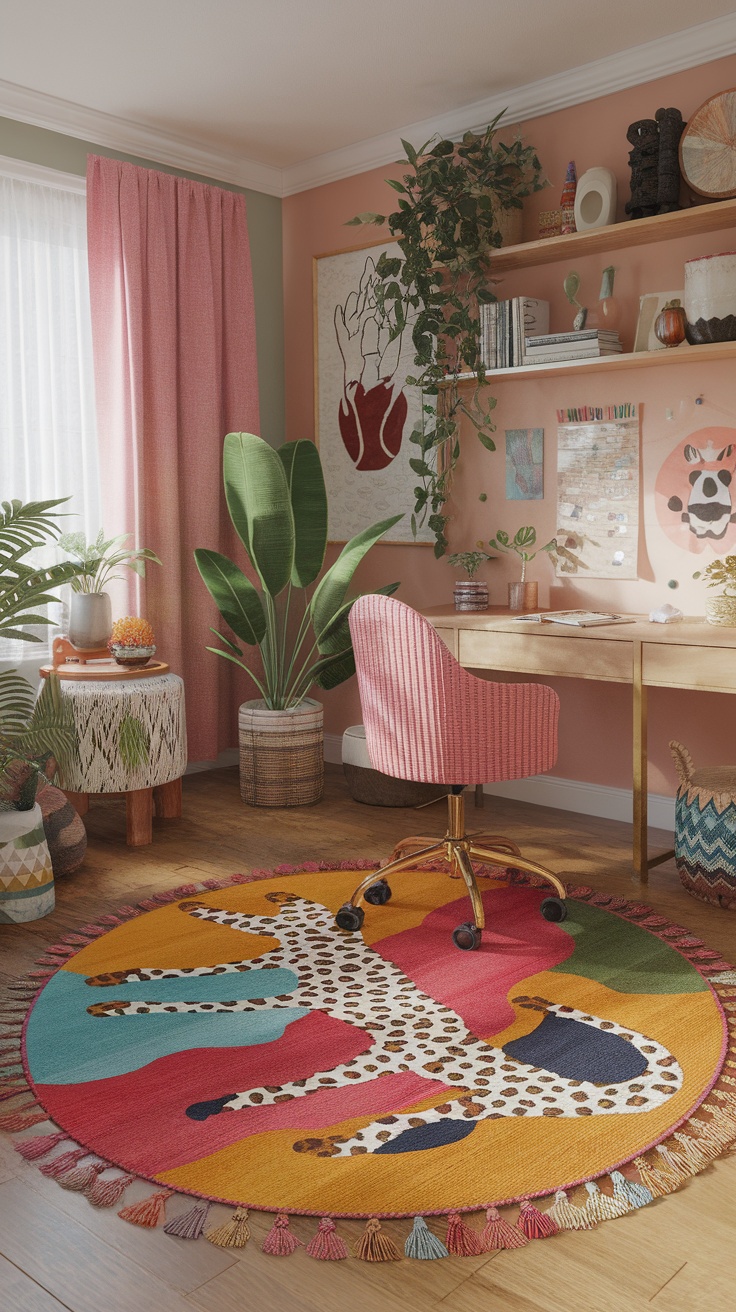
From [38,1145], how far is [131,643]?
2.12 metres

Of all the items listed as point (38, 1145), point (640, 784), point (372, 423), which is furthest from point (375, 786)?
point (38, 1145)

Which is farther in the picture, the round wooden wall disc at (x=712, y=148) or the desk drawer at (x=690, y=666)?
the round wooden wall disc at (x=712, y=148)

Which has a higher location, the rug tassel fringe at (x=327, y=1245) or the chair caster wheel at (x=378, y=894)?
the chair caster wheel at (x=378, y=894)

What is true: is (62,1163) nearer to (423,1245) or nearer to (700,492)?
(423,1245)

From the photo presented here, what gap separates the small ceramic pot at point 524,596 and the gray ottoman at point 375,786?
0.77 m

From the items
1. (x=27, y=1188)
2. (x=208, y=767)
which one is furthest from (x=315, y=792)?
(x=27, y=1188)

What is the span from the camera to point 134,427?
4.23 metres

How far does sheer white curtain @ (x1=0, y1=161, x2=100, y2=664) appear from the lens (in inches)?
154

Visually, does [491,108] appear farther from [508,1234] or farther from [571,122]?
[508,1234]

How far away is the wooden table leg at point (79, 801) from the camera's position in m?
3.82

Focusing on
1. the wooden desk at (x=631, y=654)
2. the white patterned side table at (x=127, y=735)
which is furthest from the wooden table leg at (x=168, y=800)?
the wooden desk at (x=631, y=654)

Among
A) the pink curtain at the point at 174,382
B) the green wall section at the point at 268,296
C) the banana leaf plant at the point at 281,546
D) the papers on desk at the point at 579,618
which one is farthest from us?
the green wall section at the point at 268,296

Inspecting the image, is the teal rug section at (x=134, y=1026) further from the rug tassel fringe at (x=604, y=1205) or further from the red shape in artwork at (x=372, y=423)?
the red shape in artwork at (x=372, y=423)

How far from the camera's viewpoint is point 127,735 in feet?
12.0
